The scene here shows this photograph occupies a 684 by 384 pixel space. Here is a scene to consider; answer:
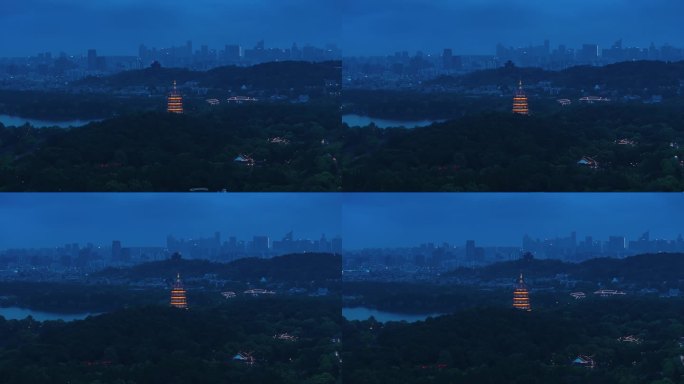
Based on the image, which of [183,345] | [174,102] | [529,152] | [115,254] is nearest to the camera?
[529,152]

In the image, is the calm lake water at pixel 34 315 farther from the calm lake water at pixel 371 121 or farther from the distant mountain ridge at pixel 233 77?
Answer: the calm lake water at pixel 371 121

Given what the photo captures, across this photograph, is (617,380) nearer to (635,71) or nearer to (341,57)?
(635,71)

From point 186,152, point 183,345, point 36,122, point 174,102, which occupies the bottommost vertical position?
point 183,345

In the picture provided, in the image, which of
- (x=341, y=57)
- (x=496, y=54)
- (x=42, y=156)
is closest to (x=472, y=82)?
(x=496, y=54)

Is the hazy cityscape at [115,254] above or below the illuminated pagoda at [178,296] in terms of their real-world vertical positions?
above

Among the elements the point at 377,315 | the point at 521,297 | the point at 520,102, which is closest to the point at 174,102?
the point at 377,315

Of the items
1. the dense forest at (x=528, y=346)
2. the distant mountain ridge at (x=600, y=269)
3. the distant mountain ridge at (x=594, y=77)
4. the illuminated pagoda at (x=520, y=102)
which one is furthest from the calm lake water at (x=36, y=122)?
the illuminated pagoda at (x=520, y=102)

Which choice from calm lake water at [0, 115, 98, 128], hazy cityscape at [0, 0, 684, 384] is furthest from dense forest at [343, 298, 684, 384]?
calm lake water at [0, 115, 98, 128]

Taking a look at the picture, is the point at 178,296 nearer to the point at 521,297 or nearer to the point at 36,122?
the point at 36,122
